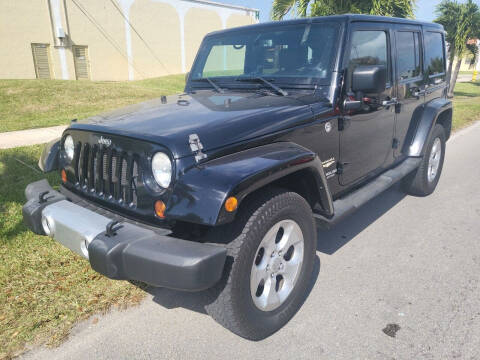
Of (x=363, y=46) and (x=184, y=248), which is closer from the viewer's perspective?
(x=184, y=248)

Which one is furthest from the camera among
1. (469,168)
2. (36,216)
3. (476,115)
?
(476,115)

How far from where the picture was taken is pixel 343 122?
312cm

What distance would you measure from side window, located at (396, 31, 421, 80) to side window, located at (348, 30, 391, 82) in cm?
32

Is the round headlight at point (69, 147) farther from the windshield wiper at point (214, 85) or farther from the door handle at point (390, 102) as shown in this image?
the door handle at point (390, 102)

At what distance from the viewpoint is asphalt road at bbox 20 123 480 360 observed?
94.3 inches

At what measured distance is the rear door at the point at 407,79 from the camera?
3.96 metres

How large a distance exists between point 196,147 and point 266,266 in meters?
0.84

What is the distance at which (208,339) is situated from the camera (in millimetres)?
2500

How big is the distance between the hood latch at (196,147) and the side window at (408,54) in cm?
262

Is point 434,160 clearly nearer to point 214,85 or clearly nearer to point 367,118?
point 367,118

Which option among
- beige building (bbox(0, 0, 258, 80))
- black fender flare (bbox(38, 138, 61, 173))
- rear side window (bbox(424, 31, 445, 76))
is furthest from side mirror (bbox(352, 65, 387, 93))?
beige building (bbox(0, 0, 258, 80))

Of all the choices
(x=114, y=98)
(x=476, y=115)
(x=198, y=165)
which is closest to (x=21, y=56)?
(x=114, y=98)

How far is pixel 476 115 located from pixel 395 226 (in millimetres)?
9936

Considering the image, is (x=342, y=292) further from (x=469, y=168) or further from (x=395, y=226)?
(x=469, y=168)
